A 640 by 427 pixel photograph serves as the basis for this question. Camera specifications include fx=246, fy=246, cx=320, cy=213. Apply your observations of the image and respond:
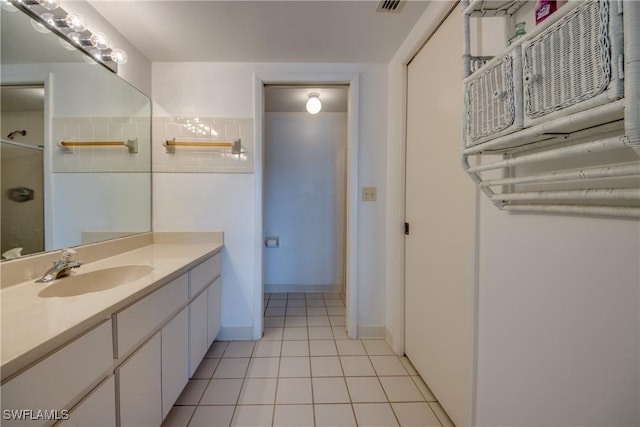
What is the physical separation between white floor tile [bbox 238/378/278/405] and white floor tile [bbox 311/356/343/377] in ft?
0.89

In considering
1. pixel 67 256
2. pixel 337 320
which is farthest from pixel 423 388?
pixel 67 256

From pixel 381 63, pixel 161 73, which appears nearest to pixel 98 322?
pixel 161 73

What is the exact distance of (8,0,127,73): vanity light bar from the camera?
42.7 inches

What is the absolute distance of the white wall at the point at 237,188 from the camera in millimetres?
1946

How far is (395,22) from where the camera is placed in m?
1.51

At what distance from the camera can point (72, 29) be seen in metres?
1.22

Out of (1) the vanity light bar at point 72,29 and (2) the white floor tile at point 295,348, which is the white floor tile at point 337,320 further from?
(1) the vanity light bar at point 72,29

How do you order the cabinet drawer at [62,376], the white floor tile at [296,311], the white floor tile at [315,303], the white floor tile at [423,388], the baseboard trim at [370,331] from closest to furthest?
1. the cabinet drawer at [62,376]
2. the white floor tile at [423,388]
3. the baseboard trim at [370,331]
4. the white floor tile at [296,311]
5. the white floor tile at [315,303]

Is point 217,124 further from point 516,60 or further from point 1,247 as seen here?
point 516,60

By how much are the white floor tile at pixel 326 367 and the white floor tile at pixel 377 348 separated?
29 cm

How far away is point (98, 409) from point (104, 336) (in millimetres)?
216

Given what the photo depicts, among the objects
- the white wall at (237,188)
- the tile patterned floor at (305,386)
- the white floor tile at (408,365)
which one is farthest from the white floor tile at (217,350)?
the white floor tile at (408,365)

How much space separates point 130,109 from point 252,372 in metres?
1.97

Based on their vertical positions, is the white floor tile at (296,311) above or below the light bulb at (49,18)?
below
